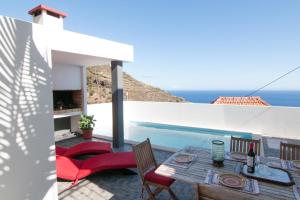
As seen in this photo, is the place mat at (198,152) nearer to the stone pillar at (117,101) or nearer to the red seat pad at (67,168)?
the red seat pad at (67,168)

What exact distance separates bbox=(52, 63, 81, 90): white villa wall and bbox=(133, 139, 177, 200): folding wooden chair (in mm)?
5042

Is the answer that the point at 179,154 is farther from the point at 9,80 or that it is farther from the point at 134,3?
the point at 134,3

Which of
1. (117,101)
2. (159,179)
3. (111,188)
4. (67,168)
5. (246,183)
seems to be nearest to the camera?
(246,183)

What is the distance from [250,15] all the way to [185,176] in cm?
1259

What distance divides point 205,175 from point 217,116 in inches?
324

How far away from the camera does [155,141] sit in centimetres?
849

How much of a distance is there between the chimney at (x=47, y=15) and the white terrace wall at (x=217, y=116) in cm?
565

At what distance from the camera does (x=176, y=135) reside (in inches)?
369

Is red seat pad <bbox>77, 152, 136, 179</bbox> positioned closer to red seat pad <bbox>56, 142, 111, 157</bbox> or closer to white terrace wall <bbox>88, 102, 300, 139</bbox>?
red seat pad <bbox>56, 142, 111, 157</bbox>

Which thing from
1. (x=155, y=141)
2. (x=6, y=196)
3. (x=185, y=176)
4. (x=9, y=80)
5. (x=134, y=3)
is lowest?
(x=155, y=141)

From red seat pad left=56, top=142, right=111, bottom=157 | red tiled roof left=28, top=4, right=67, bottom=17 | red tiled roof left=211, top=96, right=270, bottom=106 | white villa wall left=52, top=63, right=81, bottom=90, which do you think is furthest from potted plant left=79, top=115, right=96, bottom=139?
red tiled roof left=211, top=96, right=270, bottom=106

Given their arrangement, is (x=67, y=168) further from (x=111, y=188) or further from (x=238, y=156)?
(x=238, y=156)

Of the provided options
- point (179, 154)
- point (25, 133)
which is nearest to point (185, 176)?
point (179, 154)

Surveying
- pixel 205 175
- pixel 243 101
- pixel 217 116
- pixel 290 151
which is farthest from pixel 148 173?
pixel 243 101
